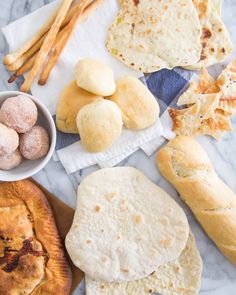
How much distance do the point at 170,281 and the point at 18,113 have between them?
632 mm

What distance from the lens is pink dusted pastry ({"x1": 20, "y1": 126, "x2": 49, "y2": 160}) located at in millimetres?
1294

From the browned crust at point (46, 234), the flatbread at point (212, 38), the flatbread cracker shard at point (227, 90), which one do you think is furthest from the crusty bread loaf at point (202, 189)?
the browned crust at point (46, 234)

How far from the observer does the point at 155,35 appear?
4.67ft

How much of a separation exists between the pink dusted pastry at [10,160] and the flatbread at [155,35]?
0.41 metres

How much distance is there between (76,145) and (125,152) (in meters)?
0.14

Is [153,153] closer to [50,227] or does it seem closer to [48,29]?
[50,227]

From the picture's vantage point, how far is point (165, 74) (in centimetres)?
145

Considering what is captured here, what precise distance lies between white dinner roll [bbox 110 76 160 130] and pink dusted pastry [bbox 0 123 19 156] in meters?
0.30

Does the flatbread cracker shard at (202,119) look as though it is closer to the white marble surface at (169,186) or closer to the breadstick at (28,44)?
the white marble surface at (169,186)

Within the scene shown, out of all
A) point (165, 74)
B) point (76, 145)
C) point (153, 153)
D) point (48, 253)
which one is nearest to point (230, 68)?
point (165, 74)

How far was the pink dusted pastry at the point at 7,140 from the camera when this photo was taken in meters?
1.23

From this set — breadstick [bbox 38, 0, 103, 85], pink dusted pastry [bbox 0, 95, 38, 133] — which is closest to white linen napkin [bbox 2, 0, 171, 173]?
breadstick [bbox 38, 0, 103, 85]

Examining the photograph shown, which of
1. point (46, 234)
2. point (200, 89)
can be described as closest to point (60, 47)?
point (200, 89)

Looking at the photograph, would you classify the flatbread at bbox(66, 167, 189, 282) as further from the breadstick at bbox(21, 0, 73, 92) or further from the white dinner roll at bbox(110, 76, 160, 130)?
the breadstick at bbox(21, 0, 73, 92)
